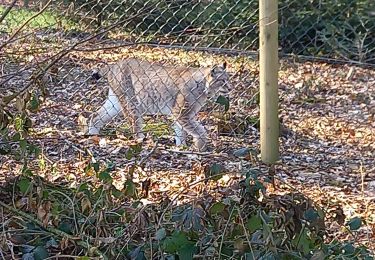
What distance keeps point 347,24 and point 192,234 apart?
5.15m

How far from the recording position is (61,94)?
251 inches

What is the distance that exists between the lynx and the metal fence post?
126 centimetres

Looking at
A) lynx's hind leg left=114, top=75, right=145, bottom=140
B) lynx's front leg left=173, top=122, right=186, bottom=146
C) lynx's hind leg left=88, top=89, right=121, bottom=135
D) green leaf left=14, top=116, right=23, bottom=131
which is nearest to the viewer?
green leaf left=14, top=116, right=23, bottom=131

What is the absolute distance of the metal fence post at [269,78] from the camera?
425cm

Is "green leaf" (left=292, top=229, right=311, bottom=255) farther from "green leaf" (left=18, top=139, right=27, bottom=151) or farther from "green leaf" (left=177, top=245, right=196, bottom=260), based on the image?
"green leaf" (left=18, top=139, right=27, bottom=151)

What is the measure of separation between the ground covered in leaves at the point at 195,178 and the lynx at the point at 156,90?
0.40 feet

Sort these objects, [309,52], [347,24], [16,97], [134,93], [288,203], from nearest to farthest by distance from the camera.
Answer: [288,203]
[16,97]
[134,93]
[347,24]
[309,52]

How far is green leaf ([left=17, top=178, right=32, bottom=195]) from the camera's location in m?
2.93

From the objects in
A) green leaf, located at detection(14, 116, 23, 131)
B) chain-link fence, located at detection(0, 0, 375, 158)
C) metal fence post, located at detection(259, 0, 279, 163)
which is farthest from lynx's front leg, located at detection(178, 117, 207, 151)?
green leaf, located at detection(14, 116, 23, 131)

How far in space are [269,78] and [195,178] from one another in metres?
0.75

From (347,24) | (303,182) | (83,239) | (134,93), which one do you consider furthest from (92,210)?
(347,24)

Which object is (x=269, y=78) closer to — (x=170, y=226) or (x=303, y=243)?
(x=170, y=226)

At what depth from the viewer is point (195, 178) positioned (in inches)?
164

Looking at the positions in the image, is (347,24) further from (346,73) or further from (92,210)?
(92,210)
